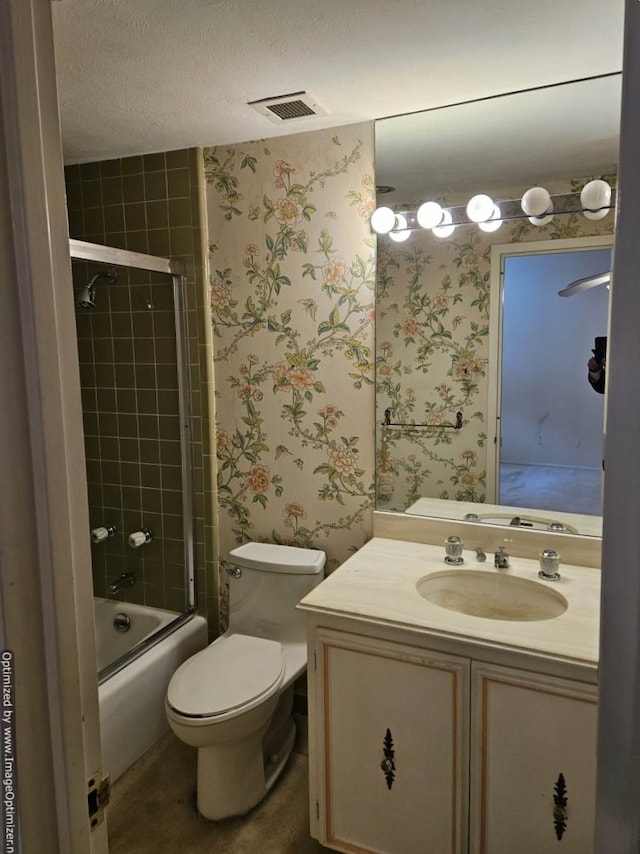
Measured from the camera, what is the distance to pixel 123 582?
2578 millimetres

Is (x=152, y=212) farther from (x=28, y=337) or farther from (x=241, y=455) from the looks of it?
(x=28, y=337)

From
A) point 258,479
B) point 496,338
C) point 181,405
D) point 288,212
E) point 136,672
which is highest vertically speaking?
point 288,212

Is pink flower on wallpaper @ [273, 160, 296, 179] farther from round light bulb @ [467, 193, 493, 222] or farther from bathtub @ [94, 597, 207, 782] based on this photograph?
bathtub @ [94, 597, 207, 782]

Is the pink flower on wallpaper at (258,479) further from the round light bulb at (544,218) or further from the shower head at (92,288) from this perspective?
the round light bulb at (544,218)

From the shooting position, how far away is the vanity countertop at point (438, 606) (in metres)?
1.41

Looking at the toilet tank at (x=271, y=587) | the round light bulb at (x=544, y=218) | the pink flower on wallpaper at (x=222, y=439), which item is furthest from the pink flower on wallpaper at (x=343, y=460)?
the round light bulb at (x=544, y=218)

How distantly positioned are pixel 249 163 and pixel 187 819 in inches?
90.5

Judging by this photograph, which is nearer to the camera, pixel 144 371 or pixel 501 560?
pixel 501 560

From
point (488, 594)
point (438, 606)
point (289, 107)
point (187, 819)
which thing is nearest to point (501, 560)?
point (488, 594)

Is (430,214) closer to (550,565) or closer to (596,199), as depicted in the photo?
(596,199)

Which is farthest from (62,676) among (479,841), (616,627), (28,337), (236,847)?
(236,847)

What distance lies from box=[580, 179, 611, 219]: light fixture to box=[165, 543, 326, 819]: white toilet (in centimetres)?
148

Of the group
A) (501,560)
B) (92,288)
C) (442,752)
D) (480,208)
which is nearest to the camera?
(442,752)

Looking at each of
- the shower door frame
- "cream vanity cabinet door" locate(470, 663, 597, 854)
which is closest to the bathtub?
the shower door frame
